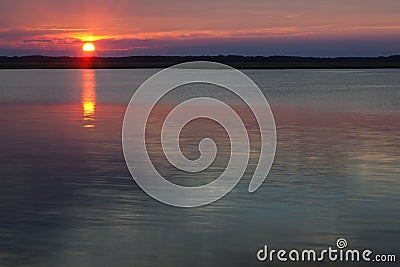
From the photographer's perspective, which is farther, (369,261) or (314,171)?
(314,171)

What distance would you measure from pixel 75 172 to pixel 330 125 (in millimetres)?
10171

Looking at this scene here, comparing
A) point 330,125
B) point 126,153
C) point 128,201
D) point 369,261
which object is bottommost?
point 369,261

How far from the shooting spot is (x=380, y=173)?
40.1 feet

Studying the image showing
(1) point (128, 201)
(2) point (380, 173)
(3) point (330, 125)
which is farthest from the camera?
(3) point (330, 125)

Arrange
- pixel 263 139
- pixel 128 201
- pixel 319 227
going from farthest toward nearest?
pixel 263 139 < pixel 128 201 < pixel 319 227

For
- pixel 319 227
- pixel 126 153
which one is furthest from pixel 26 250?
pixel 126 153

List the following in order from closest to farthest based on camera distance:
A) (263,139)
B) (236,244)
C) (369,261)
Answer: (369,261) → (236,244) → (263,139)

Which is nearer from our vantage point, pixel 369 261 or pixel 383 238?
pixel 369 261

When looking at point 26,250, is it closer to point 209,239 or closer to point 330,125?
point 209,239

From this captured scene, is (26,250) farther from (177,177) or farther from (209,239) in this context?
(177,177)

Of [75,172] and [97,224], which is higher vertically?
[75,172]

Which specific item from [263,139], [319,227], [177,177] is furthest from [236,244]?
[263,139]

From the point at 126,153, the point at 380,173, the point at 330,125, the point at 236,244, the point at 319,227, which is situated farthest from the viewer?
the point at 330,125

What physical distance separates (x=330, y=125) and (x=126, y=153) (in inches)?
316
